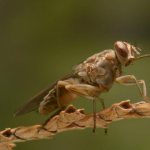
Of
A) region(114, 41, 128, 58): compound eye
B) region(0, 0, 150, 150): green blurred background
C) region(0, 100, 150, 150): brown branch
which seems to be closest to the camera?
region(0, 100, 150, 150): brown branch

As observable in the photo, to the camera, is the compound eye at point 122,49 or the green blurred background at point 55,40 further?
the green blurred background at point 55,40

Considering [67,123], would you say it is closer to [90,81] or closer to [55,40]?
[90,81]

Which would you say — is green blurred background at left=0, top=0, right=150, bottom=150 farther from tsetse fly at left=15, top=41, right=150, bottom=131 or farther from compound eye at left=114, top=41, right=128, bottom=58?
compound eye at left=114, top=41, right=128, bottom=58

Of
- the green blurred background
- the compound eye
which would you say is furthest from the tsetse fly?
the green blurred background

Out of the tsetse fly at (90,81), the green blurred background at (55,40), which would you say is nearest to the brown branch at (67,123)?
the tsetse fly at (90,81)

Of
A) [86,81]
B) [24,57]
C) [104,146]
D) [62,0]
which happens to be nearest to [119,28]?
[62,0]

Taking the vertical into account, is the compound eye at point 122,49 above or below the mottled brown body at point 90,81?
above

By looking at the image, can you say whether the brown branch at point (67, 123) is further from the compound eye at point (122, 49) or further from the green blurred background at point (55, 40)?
the green blurred background at point (55, 40)
